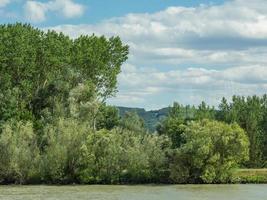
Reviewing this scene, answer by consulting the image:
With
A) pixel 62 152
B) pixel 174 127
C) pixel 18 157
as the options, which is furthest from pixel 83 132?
pixel 174 127

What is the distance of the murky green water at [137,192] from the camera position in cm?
5088

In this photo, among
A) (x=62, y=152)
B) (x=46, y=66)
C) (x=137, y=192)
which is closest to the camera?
(x=137, y=192)

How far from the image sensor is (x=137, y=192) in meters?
55.4

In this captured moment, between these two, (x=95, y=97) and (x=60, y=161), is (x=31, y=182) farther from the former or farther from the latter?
(x=95, y=97)

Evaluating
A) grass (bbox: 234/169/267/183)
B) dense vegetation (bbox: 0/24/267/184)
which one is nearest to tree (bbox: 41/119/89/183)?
dense vegetation (bbox: 0/24/267/184)

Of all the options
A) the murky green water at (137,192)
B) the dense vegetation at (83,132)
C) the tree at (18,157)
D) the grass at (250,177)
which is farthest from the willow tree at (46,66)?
the grass at (250,177)

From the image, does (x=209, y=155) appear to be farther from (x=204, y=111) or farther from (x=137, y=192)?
(x=204, y=111)

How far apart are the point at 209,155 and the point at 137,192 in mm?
11143

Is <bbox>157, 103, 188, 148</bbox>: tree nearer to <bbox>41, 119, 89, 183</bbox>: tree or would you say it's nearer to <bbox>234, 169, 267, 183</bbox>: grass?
<bbox>234, 169, 267, 183</bbox>: grass

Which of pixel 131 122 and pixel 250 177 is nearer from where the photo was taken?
pixel 250 177

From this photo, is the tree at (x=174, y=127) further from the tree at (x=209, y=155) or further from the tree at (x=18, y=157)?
the tree at (x=18, y=157)

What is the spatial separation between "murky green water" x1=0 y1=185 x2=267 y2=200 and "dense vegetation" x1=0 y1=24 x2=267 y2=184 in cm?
340

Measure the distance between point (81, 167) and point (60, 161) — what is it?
7.19ft

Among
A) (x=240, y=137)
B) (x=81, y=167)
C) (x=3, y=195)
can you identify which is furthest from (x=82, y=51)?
(x=3, y=195)
